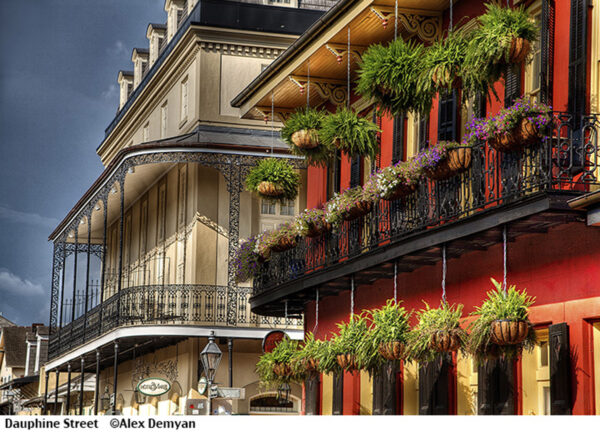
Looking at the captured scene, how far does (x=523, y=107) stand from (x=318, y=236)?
21.7 ft

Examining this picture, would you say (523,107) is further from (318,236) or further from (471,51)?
(318,236)

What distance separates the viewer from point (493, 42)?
37.0 ft

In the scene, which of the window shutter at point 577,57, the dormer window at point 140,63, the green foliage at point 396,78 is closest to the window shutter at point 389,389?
the green foliage at point 396,78

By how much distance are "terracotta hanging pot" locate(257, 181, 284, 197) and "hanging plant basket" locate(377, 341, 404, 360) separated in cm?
570

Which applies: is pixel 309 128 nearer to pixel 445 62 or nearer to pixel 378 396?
pixel 378 396

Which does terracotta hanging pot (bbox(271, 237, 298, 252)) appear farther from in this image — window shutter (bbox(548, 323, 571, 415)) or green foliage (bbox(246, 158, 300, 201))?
window shutter (bbox(548, 323, 571, 415))

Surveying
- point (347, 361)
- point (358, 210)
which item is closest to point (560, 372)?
point (347, 361)

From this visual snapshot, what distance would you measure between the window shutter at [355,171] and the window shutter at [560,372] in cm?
691

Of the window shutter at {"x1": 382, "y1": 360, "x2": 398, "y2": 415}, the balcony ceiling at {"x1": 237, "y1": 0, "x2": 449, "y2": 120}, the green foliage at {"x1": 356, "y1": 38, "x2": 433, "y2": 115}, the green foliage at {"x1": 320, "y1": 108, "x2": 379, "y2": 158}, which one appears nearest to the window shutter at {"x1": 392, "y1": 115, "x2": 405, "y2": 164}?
the green foliage at {"x1": 320, "y1": 108, "x2": 379, "y2": 158}

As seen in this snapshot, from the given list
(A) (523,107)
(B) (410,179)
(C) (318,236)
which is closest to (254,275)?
(C) (318,236)

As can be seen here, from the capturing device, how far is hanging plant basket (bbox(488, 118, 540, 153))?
1085 centimetres

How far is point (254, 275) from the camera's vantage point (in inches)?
756
